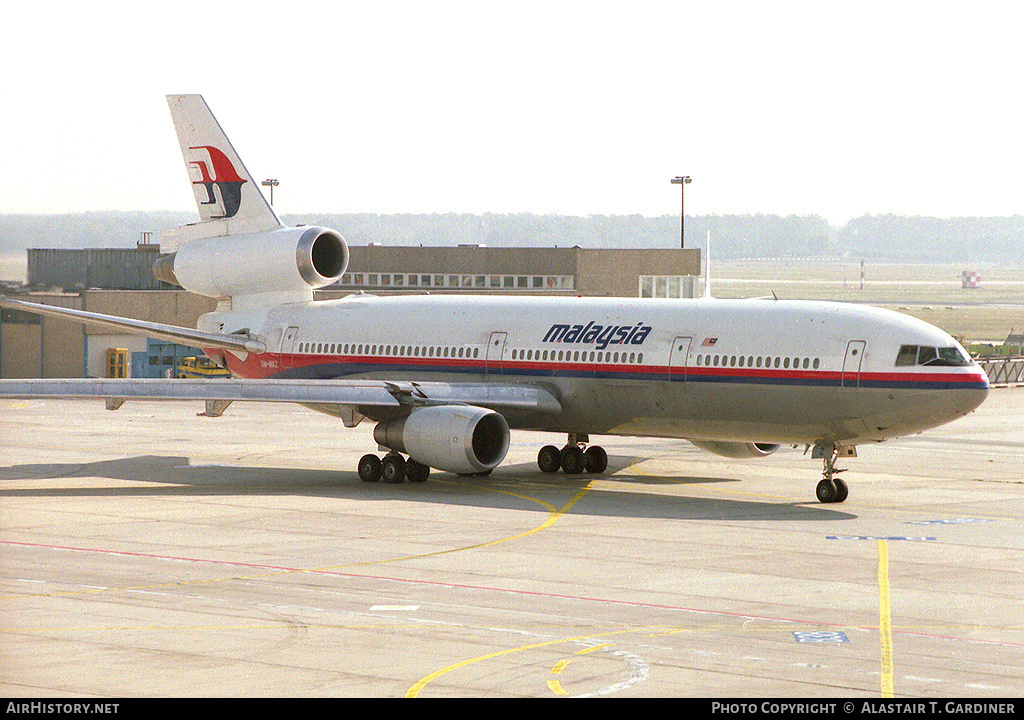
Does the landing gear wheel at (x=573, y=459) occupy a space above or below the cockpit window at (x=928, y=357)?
below

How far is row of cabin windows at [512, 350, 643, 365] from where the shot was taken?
32.7 meters

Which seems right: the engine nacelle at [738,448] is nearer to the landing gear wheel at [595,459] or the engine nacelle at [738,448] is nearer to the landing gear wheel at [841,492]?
the landing gear wheel at [595,459]

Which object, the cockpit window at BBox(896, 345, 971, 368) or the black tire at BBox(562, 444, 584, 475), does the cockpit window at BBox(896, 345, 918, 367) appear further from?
the black tire at BBox(562, 444, 584, 475)

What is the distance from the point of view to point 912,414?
29219 mm

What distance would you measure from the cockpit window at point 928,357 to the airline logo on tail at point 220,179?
20385 mm

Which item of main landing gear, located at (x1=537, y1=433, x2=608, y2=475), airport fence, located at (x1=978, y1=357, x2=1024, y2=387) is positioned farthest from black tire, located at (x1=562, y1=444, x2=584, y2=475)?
airport fence, located at (x1=978, y1=357, x2=1024, y2=387)

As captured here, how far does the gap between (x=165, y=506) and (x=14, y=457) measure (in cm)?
1222

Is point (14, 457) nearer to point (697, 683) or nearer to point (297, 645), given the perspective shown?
point (297, 645)

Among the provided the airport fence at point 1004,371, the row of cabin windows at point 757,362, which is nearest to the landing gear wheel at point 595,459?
the row of cabin windows at point 757,362

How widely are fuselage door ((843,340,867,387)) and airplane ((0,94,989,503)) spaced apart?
0.09 feet

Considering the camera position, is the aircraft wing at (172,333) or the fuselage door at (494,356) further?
the aircraft wing at (172,333)

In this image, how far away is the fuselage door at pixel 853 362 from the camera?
29531 mm

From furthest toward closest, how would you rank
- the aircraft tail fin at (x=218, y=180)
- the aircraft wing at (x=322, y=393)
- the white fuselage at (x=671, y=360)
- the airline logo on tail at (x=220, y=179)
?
the airline logo on tail at (x=220, y=179) < the aircraft tail fin at (x=218, y=180) < the aircraft wing at (x=322, y=393) < the white fuselage at (x=671, y=360)
